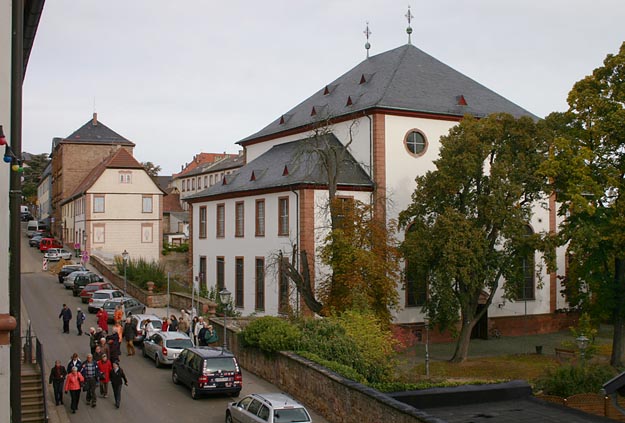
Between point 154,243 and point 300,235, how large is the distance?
3703cm

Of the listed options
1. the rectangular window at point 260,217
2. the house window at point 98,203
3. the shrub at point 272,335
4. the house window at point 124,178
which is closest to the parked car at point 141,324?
the shrub at point 272,335

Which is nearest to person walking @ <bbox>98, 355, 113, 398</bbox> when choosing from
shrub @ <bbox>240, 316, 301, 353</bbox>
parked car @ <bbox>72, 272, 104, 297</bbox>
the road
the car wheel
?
the road

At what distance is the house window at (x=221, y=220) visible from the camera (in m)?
45.0

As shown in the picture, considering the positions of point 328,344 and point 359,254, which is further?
point 359,254

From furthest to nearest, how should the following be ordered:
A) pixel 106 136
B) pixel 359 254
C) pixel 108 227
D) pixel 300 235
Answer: pixel 106 136 → pixel 108 227 → pixel 300 235 → pixel 359 254

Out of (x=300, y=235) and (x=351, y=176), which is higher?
A: (x=351, y=176)

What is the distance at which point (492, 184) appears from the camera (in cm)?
3100

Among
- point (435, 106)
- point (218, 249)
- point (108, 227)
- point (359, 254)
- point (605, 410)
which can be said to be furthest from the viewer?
point (108, 227)

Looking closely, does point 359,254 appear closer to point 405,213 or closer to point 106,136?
point 405,213

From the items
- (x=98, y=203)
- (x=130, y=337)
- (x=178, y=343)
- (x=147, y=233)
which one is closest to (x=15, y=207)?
(x=178, y=343)

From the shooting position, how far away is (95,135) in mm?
86250

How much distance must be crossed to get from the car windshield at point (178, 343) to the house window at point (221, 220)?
18.6 m

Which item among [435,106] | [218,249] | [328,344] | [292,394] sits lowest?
[292,394]

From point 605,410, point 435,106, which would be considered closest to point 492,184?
point 435,106
